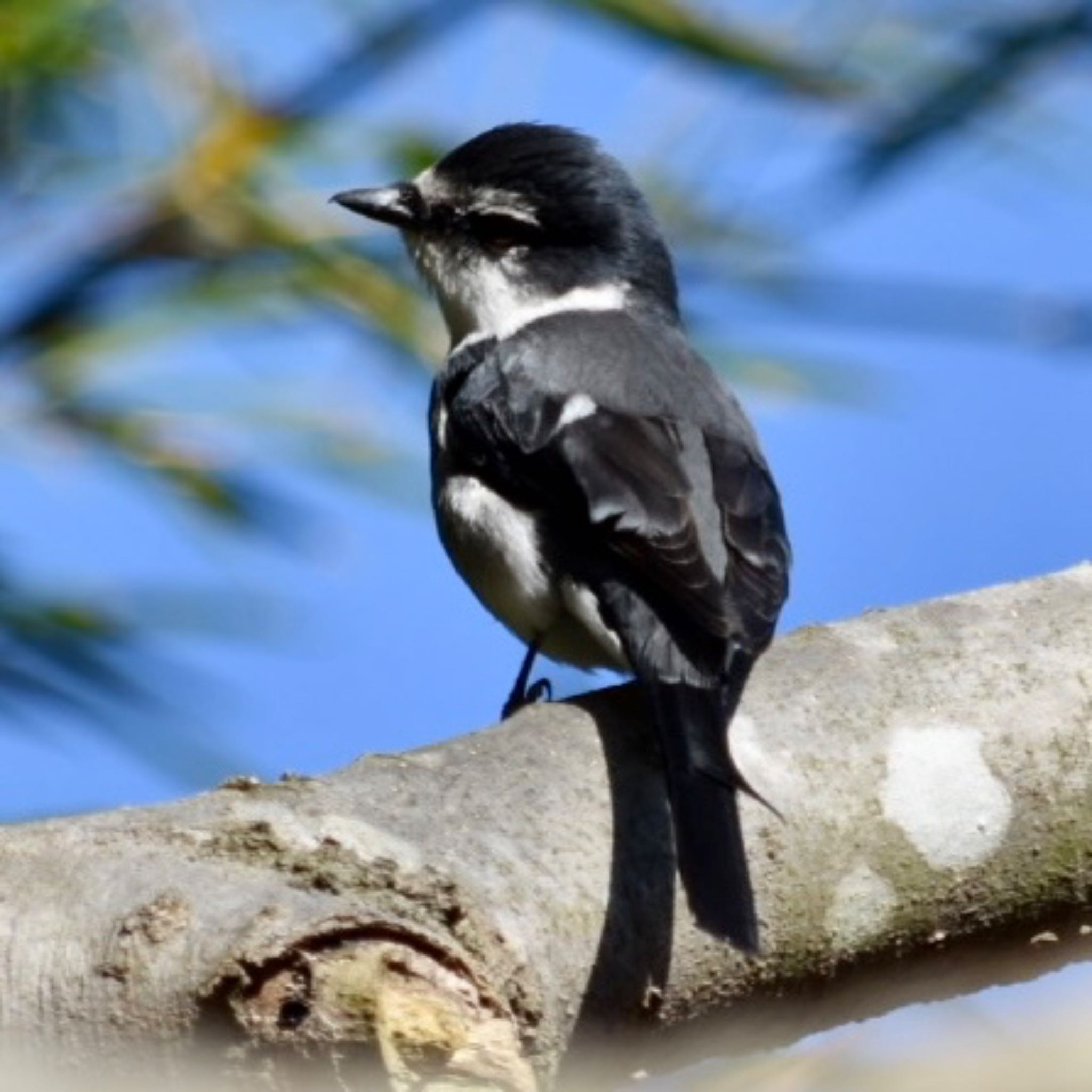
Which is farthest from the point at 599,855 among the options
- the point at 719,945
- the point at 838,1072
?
the point at 838,1072

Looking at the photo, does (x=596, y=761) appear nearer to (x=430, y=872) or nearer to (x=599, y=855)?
(x=599, y=855)

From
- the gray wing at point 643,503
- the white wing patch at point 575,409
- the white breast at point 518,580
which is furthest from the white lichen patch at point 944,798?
the white wing patch at point 575,409

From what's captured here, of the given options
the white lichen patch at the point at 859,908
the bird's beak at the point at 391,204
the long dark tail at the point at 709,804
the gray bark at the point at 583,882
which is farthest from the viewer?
the bird's beak at the point at 391,204

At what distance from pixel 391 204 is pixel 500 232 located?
36 cm

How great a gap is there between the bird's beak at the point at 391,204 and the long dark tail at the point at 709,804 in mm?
1298

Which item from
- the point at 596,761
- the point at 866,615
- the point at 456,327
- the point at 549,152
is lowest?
the point at 596,761

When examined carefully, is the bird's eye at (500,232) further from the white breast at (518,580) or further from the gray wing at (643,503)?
the white breast at (518,580)

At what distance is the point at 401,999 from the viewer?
1210 mm

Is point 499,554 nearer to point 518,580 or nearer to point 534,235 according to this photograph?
point 518,580

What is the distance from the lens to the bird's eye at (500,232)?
141 inches

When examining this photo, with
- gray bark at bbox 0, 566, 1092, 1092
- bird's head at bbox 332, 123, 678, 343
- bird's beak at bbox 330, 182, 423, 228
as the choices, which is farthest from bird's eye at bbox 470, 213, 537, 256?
gray bark at bbox 0, 566, 1092, 1092

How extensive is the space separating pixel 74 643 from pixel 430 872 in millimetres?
565

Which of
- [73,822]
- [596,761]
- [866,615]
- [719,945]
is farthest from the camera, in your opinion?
[866,615]

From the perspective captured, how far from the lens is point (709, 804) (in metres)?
1.84
